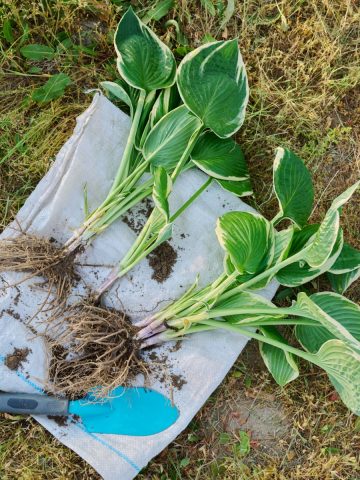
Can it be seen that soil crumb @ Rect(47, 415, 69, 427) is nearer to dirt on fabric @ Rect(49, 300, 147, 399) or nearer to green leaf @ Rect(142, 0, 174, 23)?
dirt on fabric @ Rect(49, 300, 147, 399)

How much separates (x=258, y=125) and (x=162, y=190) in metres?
0.39

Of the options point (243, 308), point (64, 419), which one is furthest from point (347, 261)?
point (64, 419)

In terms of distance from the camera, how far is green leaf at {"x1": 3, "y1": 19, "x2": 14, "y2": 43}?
4.68ft

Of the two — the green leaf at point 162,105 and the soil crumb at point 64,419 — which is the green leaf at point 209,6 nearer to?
the green leaf at point 162,105

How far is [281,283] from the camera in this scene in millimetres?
1282

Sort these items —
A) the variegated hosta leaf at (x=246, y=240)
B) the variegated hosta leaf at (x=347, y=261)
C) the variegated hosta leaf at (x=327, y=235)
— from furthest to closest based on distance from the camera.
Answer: the variegated hosta leaf at (x=347, y=261), the variegated hosta leaf at (x=246, y=240), the variegated hosta leaf at (x=327, y=235)

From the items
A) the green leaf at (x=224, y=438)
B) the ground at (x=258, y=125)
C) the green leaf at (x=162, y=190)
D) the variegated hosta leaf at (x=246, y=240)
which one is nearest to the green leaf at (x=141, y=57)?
the ground at (x=258, y=125)

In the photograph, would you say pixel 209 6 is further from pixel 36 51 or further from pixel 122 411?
pixel 122 411

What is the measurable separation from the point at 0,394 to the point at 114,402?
270 millimetres

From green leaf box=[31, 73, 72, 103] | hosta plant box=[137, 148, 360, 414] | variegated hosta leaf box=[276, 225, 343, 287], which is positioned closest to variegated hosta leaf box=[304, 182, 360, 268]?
hosta plant box=[137, 148, 360, 414]

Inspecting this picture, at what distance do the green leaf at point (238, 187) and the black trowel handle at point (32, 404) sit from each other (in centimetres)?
64

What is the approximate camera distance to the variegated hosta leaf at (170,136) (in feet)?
4.29

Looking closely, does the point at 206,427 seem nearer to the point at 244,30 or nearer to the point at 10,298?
the point at 10,298

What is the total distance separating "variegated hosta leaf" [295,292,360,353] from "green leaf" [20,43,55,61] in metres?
0.91
